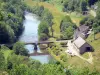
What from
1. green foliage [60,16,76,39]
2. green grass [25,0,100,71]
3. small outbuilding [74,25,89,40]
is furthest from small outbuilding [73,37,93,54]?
green foliage [60,16,76,39]

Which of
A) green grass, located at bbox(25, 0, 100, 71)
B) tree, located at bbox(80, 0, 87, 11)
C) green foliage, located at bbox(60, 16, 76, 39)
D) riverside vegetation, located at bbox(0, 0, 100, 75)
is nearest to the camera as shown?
riverside vegetation, located at bbox(0, 0, 100, 75)

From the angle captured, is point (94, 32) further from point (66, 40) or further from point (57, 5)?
point (57, 5)

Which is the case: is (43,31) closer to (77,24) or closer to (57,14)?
(77,24)

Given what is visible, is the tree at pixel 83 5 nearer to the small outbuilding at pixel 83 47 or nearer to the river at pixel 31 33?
the river at pixel 31 33

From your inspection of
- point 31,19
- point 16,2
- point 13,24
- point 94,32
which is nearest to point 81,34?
point 94,32

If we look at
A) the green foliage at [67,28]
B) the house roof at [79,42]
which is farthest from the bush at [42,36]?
the house roof at [79,42]

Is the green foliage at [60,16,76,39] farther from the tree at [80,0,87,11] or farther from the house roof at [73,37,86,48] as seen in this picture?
the tree at [80,0,87,11]

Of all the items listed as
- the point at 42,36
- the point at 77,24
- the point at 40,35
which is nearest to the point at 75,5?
the point at 77,24

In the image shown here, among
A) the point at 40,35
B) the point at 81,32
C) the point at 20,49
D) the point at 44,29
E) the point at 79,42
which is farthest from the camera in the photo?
the point at 44,29
